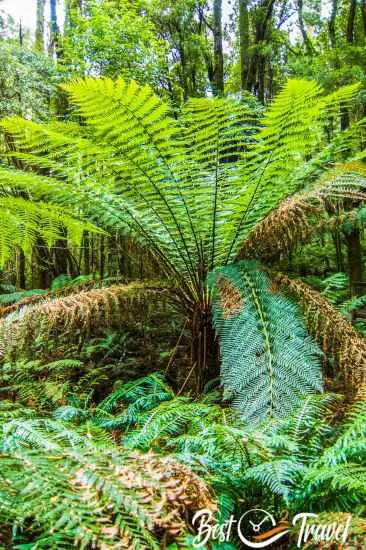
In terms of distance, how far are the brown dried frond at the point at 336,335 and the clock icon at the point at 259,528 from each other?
27.1 inches

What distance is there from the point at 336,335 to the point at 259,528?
2.90ft

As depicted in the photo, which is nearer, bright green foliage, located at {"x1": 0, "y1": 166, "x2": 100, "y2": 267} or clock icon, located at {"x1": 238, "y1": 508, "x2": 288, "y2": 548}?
clock icon, located at {"x1": 238, "y1": 508, "x2": 288, "y2": 548}

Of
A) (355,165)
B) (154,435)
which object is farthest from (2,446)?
(355,165)

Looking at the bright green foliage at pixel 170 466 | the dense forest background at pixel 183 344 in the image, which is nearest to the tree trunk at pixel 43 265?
the dense forest background at pixel 183 344

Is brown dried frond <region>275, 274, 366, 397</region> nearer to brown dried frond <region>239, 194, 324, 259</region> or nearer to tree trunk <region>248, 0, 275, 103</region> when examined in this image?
brown dried frond <region>239, 194, 324, 259</region>

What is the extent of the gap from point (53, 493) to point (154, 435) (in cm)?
52

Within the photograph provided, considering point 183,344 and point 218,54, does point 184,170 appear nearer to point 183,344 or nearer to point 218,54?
point 183,344

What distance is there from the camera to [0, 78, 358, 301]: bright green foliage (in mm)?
1587

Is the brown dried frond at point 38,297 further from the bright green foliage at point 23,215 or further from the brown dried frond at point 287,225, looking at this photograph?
the brown dried frond at point 287,225

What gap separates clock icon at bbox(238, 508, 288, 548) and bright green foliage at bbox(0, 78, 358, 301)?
1195 millimetres

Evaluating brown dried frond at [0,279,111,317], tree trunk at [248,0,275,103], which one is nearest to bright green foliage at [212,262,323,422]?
brown dried frond at [0,279,111,317]

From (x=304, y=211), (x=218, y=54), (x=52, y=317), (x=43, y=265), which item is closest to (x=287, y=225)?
(x=304, y=211)

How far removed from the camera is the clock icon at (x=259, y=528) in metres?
0.69

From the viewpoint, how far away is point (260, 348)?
1460mm
